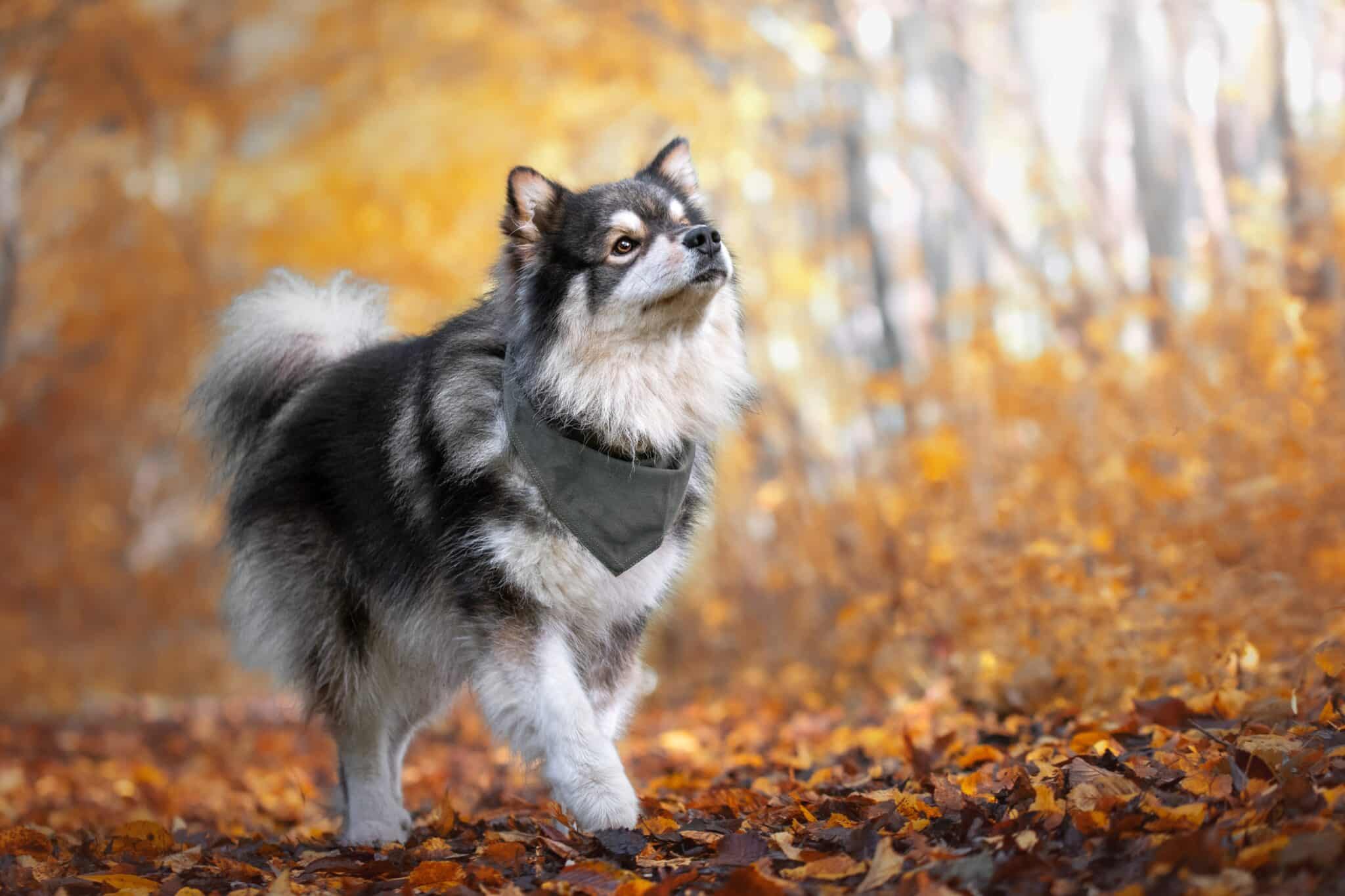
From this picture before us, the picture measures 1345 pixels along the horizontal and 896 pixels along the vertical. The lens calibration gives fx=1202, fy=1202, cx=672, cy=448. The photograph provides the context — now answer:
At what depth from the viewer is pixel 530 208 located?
4.26 meters

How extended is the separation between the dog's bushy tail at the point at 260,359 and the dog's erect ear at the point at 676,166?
1.57 metres

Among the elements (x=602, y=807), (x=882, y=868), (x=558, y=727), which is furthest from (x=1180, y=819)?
(x=558, y=727)

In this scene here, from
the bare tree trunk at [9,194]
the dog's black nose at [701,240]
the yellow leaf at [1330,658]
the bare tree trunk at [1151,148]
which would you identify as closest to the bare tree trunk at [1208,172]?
the bare tree trunk at [1151,148]

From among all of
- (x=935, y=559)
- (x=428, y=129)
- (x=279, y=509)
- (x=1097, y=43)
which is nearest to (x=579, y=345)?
(x=279, y=509)

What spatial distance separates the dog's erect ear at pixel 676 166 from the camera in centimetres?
465

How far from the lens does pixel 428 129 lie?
12188mm

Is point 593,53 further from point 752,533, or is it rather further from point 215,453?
point 215,453

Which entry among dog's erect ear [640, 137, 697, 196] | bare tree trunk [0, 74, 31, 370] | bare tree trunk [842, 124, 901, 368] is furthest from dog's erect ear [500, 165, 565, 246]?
bare tree trunk [0, 74, 31, 370]

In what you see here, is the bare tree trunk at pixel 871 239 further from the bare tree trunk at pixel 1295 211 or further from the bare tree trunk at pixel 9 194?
the bare tree trunk at pixel 9 194

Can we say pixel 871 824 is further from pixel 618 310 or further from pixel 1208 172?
pixel 1208 172

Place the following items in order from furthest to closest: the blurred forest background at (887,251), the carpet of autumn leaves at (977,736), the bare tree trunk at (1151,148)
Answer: the bare tree trunk at (1151,148) < the blurred forest background at (887,251) < the carpet of autumn leaves at (977,736)

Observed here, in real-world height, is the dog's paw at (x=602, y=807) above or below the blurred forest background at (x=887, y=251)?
below

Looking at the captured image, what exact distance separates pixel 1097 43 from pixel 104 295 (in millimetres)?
12014

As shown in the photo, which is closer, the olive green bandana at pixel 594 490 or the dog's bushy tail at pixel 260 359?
the olive green bandana at pixel 594 490
